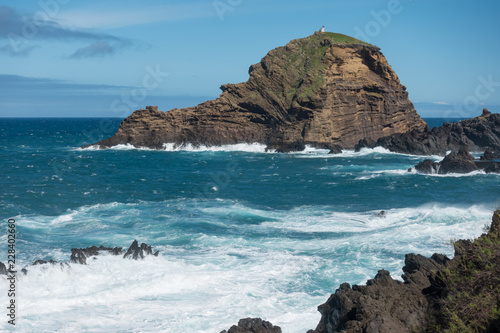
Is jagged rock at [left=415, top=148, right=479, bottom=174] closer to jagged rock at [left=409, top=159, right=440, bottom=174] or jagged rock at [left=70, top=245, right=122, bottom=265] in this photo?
jagged rock at [left=409, top=159, right=440, bottom=174]

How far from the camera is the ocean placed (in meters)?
14.7

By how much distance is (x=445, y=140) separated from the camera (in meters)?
60.2

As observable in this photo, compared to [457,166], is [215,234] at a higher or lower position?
lower

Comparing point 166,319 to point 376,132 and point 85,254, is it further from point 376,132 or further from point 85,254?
point 376,132

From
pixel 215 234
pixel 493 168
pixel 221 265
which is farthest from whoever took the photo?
pixel 493 168

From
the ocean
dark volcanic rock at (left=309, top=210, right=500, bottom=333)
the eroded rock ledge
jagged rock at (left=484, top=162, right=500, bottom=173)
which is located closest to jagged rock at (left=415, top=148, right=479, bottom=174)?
jagged rock at (left=484, top=162, right=500, bottom=173)

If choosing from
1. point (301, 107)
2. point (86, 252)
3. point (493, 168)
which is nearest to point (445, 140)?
point (301, 107)

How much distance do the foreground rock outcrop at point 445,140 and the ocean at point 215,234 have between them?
12553mm

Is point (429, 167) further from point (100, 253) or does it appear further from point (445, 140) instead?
point (100, 253)

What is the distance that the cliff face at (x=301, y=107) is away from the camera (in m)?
62.7

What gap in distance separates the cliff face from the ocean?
15845mm

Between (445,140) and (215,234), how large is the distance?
44.5 meters

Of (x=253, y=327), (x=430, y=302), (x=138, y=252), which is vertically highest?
(x=430, y=302)

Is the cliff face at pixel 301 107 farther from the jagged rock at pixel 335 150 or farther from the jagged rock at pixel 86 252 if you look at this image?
the jagged rock at pixel 86 252
